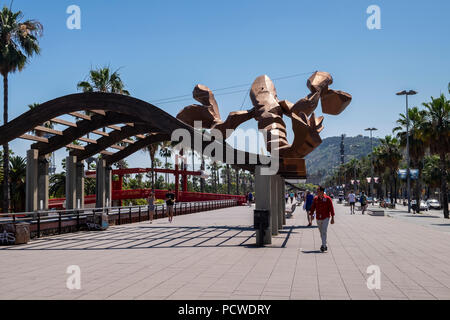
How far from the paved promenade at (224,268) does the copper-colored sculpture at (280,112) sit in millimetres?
3915

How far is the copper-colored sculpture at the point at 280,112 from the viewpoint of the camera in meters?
17.4

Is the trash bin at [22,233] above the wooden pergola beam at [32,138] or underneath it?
underneath

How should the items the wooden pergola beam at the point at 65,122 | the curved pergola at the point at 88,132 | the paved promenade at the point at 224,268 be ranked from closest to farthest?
the paved promenade at the point at 224,268
the curved pergola at the point at 88,132
the wooden pergola beam at the point at 65,122

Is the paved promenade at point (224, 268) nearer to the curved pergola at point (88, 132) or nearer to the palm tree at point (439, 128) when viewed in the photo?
the curved pergola at point (88, 132)

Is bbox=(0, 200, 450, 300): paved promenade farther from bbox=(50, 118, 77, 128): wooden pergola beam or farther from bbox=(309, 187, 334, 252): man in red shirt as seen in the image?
bbox=(50, 118, 77, 128): wooden pergola beam

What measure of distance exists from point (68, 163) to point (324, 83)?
1276 centimetres

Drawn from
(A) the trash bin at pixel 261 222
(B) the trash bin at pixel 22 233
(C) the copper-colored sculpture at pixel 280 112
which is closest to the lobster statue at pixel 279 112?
(C) the copper-colored sculpture at pixel 280 112

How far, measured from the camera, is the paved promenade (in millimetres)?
6953

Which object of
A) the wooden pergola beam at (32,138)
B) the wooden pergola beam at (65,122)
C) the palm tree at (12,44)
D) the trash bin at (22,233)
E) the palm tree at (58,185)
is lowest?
the trash bin at (22,233)

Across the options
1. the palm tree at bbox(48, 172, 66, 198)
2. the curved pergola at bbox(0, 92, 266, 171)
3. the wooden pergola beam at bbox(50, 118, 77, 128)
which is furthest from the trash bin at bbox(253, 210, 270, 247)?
the palm tree at bbox(48, 172, 66, 198)

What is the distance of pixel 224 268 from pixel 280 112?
11.2m

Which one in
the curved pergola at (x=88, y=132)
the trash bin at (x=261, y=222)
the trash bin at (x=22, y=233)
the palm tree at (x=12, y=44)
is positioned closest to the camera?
the trash bin at (x=261, y=222)

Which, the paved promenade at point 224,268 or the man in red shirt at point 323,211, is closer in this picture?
the paved promenade at point 224,268

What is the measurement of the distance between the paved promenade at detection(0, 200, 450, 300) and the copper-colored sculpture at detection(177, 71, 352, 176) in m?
3.92
